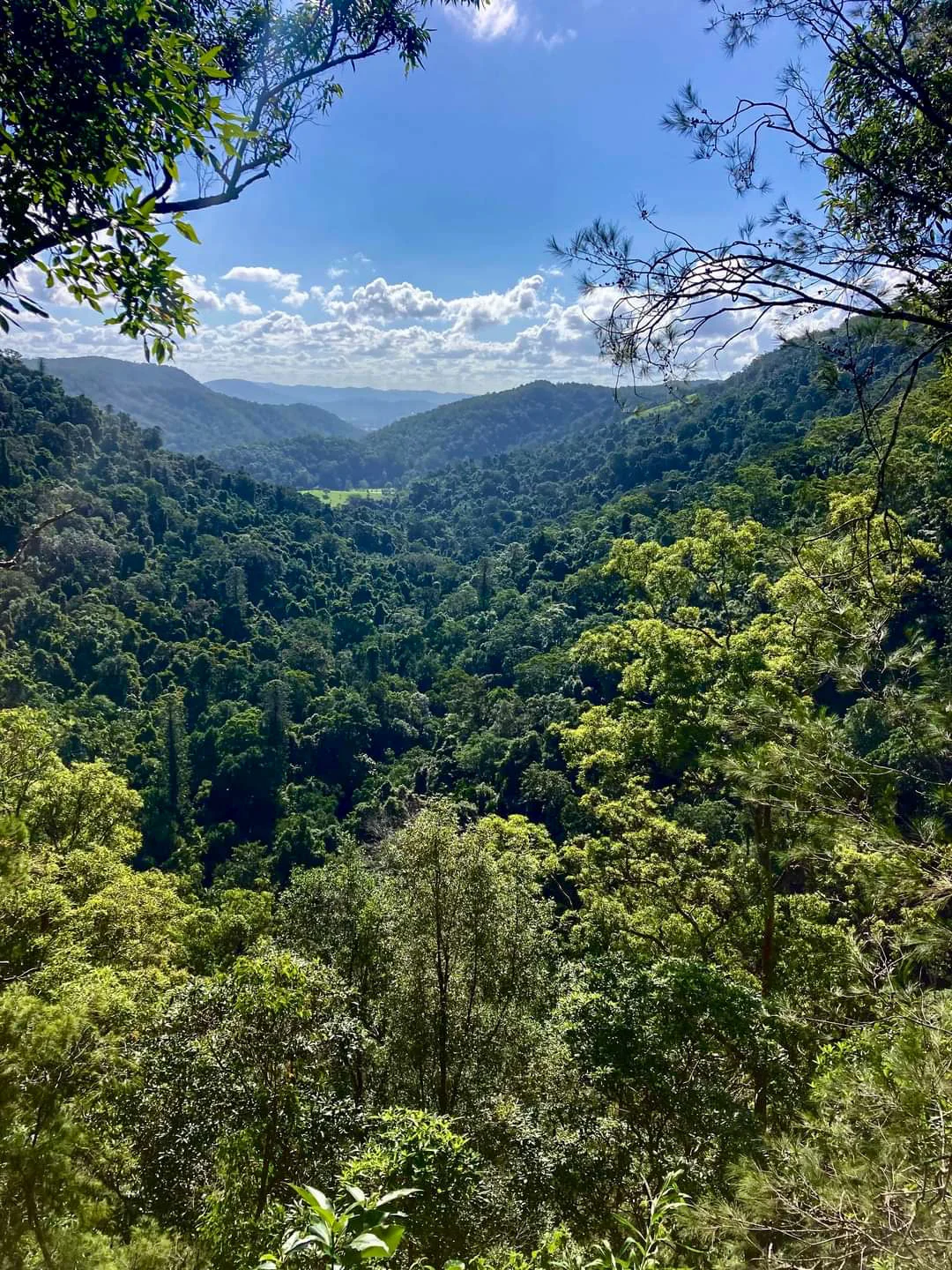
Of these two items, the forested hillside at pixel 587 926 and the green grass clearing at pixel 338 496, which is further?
the green grass clearing at pixel 338 496

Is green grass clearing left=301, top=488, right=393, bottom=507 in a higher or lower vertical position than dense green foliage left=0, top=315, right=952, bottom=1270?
higher

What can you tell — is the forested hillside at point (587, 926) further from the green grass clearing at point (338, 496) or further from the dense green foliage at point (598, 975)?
the green grass clearing at point (338, 496)

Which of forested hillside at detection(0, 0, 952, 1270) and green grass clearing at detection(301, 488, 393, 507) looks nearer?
forested hillside at detection(0, 0, 952, 1270)

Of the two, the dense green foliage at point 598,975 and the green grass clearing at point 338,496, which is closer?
the dense green foliage at point 598,975

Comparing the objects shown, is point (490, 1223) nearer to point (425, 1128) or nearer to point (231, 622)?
point (425, 1128)

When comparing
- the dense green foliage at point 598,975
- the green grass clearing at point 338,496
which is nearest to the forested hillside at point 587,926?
the dense green foliage at point 598,975

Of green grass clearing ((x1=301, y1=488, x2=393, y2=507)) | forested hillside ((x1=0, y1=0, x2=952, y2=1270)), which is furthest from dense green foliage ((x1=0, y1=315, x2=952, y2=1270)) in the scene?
green grass clearing ((x1=301, y1=488, x2=393, y2=507))

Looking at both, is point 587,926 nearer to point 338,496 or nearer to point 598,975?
point 598,975

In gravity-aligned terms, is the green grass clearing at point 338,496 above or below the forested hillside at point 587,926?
above

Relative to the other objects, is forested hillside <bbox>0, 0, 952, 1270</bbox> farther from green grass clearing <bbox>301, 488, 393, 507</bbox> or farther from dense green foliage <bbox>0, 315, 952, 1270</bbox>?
green grass clearing <bbox>301, 488, 393, 507</bbox>

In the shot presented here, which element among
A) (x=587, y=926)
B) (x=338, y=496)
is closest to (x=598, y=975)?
(x=587, y=926)

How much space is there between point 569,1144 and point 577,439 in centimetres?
15153

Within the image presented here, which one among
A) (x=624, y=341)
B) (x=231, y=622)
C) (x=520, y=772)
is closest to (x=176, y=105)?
(x=624, y=341)

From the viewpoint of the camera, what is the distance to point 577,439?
14712 cm
